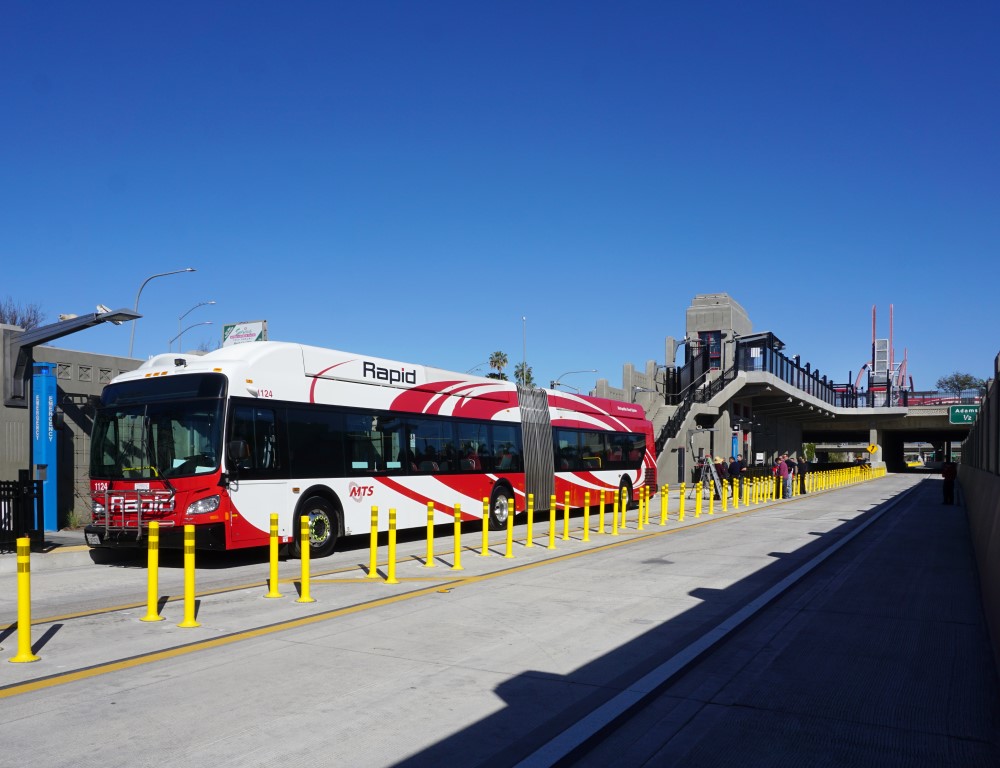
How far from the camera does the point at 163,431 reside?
12.8 metres

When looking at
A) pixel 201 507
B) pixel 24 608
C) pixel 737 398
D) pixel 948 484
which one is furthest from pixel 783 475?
pixel 24 608

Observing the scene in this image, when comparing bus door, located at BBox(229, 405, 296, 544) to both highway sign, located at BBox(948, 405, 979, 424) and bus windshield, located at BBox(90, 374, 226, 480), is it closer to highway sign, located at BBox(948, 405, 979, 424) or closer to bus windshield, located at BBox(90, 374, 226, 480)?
bus windshield, located at BBox(90, 374, 226, 480)

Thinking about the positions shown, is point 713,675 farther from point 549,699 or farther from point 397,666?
point 397,666

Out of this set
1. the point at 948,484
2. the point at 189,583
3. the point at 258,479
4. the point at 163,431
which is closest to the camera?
the point at 189,583

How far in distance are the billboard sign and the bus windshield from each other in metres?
18.8

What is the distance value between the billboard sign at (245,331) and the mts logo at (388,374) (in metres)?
16.3

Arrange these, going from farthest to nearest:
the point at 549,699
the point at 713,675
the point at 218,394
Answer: the point at 218,394
the point at 713,675
the point at 549,699

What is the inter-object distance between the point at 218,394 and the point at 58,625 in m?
4.63

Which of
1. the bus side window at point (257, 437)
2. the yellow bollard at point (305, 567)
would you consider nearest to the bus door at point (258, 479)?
the bus side window at point (257, 437)

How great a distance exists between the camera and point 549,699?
6148 mm

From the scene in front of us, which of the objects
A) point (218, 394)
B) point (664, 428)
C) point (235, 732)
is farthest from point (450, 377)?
point (664, 428)

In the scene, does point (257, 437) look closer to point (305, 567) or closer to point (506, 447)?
point (305, 567)

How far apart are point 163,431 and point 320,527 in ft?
9.80

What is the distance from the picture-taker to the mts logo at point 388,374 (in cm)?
1570
